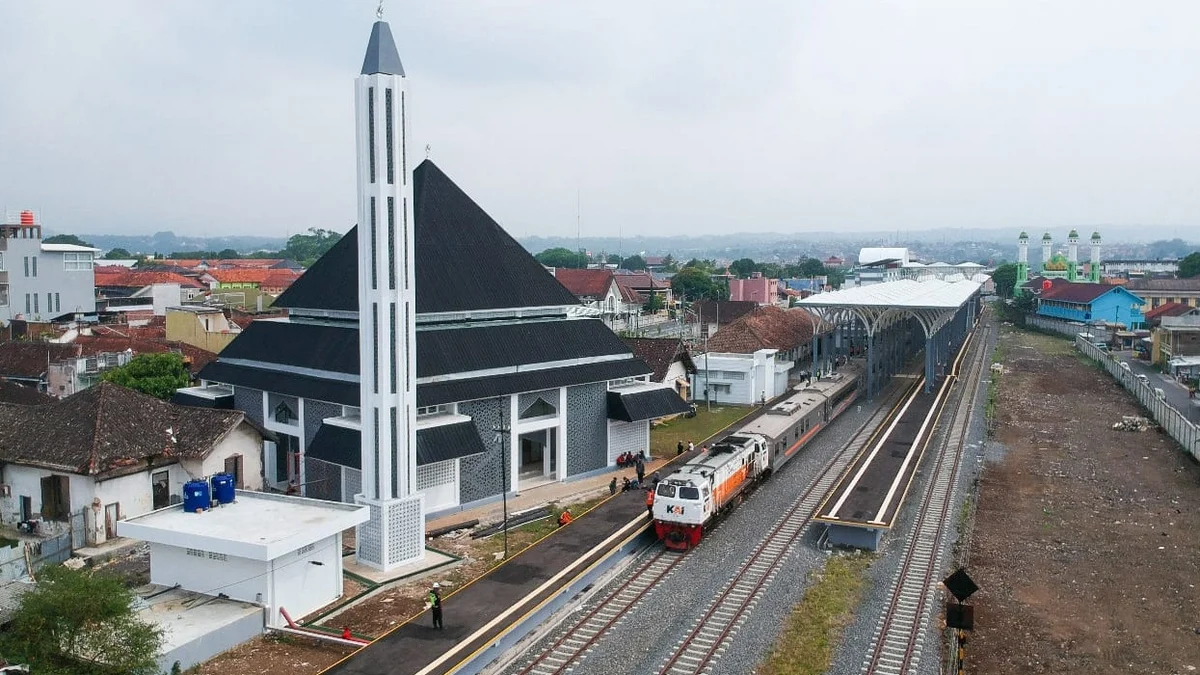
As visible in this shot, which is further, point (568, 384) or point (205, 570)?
point (568, 384)

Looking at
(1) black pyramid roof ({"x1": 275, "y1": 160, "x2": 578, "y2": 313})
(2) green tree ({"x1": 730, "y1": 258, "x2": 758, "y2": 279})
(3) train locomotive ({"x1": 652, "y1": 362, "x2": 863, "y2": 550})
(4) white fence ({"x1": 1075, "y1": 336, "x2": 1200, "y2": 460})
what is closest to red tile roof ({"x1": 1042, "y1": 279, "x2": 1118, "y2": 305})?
(4) white fence ({"x1": 1075, "y1": 336, "x2": 1200, "y2": 460})

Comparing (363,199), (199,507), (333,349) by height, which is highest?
(363,199)

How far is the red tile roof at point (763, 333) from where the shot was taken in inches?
2224

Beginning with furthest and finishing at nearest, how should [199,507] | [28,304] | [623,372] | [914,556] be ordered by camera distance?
[28,304], [623,372], [914,556], [199,507]

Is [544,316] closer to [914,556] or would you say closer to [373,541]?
[373,541]

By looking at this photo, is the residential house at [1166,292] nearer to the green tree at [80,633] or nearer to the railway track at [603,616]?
the railway track at [603,616]

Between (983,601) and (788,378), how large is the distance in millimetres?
37698

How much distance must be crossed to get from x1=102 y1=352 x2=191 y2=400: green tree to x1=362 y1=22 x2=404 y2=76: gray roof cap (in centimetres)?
2183

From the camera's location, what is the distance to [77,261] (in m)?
67.4

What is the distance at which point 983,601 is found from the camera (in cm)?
2242

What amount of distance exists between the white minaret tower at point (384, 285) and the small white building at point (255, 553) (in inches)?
44.1

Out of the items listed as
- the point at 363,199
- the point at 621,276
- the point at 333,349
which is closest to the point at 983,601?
the point at 363,199

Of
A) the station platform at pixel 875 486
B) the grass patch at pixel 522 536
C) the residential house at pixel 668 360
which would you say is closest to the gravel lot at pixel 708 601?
the station platform at pixel 875 486

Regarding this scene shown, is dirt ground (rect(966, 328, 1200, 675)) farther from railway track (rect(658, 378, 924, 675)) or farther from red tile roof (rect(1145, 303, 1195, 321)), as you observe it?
red tile roof (rect(1145, 303, 1195, 321))
